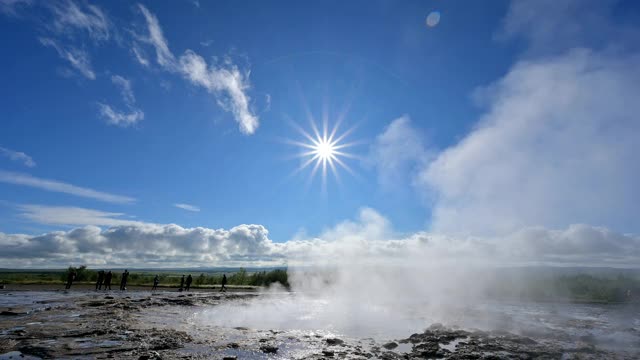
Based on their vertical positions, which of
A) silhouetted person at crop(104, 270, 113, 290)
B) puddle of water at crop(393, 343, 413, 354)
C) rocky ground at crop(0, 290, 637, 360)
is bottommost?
puddle of water at crop(393, 343, 413, 354)

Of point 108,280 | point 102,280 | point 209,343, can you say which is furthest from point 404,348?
point 102,280

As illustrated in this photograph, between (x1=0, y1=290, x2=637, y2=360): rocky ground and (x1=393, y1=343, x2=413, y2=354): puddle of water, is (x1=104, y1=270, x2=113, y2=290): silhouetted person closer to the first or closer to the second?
(x1=0, y1=290, x2=637, y2=360): rocky ground

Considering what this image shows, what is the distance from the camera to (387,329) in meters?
22.4

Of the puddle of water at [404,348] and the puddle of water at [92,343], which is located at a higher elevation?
the puddle of water at [92,343]

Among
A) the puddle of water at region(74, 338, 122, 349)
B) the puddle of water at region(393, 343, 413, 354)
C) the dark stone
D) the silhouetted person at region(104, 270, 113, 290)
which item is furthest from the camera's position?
the silhouetted person at region(104, 270, 113, 290)

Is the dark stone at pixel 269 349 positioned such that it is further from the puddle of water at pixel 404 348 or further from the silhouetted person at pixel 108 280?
the silhouetted person at pixel 108 280

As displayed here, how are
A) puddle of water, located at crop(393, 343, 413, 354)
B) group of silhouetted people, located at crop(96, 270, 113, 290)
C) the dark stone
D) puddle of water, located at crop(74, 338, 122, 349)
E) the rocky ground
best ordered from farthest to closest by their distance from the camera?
group of silhouetted people, located at crop(96, 270, 113, 290)
puddle of water, located at crop(393, 343, 413, 354)
the dark stone
puddle of water, located at crop(74, 338, 122, 349)
the rocky ground

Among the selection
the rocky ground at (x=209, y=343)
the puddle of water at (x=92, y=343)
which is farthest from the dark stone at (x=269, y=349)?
the puddle of water at (x=92, y=343)

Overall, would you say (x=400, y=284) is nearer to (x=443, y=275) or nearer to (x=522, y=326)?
(x=443, y=275)

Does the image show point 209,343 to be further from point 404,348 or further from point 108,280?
point 108,280

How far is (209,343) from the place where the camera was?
16109mm

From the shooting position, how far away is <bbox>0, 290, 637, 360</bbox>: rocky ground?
539 inches

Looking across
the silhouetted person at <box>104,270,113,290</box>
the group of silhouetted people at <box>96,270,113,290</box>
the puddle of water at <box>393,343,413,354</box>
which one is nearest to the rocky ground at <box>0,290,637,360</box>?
the puddle of water at <box>393,343,413,354</box>

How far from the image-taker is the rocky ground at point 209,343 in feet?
44.9
